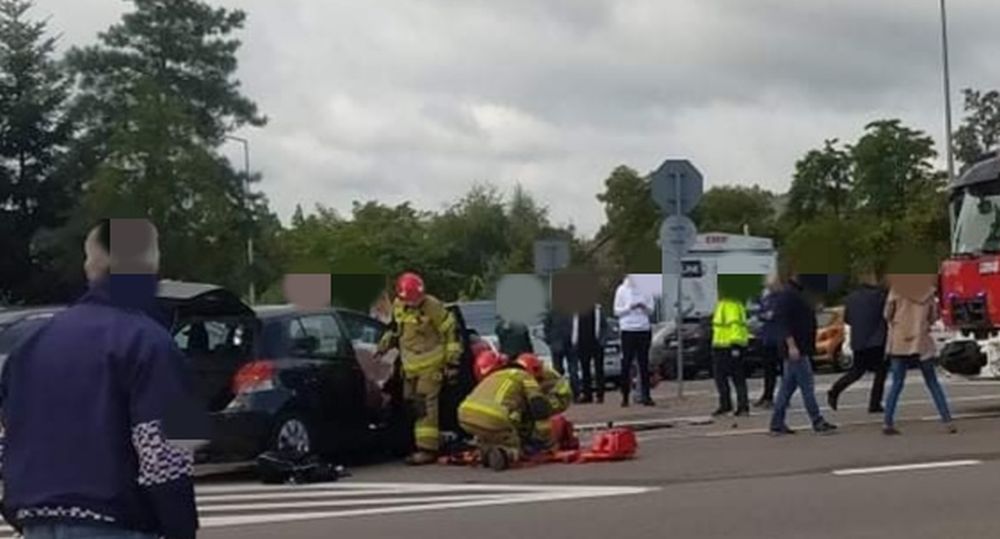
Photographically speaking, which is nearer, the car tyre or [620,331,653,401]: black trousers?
the car tyre

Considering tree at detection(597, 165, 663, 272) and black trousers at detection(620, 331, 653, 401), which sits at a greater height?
tree at detection(597, 165, 663, 272)

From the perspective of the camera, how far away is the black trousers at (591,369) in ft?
77.7

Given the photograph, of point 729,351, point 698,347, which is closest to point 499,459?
point 729,351

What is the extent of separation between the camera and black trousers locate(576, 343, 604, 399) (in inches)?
932

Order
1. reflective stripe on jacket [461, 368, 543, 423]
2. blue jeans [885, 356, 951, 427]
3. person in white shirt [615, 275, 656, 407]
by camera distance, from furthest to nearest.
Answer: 1. person in white shirt [615, 275, 656, 407]
2. blue jeans [885, 356, 951, 427]
3. reflective stripe on jacket [461, 368, 543, 423]

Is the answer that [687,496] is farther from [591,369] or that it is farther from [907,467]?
[591,369]

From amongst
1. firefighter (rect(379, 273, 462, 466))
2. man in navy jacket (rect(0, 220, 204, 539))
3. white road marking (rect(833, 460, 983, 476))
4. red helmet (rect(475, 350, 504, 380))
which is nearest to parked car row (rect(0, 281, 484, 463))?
red helmet (rect(475, 350, 504, 380))

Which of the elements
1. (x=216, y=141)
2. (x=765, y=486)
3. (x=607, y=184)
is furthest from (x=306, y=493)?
(x=607, y=184)

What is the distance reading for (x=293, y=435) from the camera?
15133mm

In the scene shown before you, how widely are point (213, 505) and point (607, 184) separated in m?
72.1

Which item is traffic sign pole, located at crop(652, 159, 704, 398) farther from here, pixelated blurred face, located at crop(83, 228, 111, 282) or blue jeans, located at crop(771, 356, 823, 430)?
pixelated blurred face, located at crop(83, 228, 111, 282)

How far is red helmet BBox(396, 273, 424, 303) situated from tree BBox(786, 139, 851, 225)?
53025mm

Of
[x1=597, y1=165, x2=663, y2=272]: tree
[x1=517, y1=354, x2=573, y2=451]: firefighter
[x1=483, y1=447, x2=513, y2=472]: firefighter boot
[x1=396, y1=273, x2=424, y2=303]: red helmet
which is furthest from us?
[x1=597, y1=165, x2=663, y2=272]: tree

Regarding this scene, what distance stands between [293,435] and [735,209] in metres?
79.1
